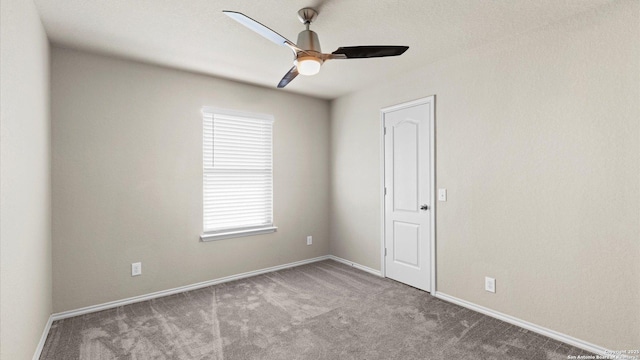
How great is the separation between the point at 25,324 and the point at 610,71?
4.20m

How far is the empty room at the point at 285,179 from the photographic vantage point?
214 centimetres

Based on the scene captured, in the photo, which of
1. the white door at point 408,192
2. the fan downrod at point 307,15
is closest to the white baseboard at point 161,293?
the white door at point 408,192

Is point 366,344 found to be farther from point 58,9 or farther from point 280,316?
point 58,9

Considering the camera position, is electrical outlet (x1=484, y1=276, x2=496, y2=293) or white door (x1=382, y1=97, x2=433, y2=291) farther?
white door (x1=382, y1=97, x2=433, y2=291)

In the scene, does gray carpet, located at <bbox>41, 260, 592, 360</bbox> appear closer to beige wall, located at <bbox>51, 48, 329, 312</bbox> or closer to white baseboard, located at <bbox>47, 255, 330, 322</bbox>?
white baseboard, located at <bbox>47, 255, 330, 322</bbox>

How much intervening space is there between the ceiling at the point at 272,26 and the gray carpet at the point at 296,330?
2.48 meters

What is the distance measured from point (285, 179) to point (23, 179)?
2788 millimetres

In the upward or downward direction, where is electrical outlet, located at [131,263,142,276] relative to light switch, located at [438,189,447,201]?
downward

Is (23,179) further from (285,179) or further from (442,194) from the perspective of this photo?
(442,194)

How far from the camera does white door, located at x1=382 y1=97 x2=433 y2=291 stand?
3393 mm

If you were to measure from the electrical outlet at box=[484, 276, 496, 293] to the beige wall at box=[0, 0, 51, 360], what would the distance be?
3366 millimetres

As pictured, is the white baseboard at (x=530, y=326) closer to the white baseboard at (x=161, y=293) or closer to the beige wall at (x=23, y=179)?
the white baseboard at (x=161, y=293)

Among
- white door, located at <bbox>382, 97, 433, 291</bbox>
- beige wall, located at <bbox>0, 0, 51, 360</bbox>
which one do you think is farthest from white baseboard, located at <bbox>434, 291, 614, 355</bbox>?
beige wall, located at <bbox>0, 0, 51, 360</bbox>

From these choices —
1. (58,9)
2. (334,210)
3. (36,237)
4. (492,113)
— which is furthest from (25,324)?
(492,113)
